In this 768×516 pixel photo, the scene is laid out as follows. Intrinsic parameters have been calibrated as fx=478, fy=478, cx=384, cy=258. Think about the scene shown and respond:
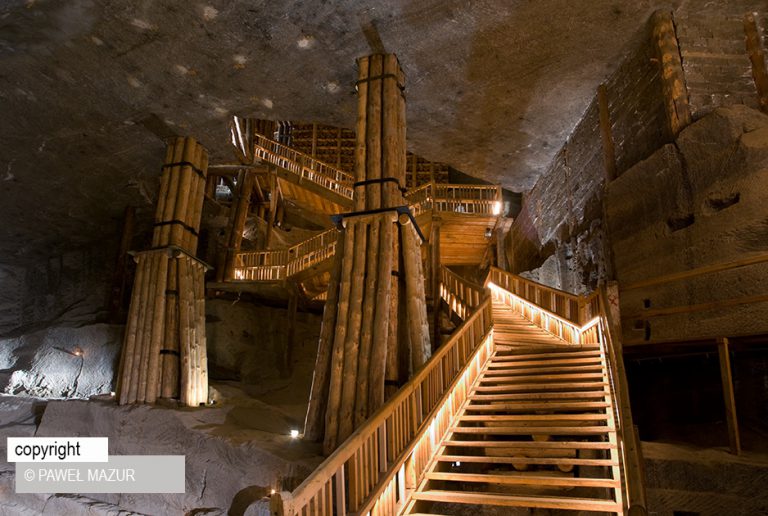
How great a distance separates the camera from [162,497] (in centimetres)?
747

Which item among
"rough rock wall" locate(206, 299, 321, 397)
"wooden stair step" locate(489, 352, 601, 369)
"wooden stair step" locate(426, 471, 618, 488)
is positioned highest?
"rough rock wall" locate(206, 299, 321, 397)

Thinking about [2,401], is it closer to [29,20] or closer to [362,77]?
[29,20]

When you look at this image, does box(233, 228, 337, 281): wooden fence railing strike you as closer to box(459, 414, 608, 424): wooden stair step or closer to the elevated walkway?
the elevated walkway

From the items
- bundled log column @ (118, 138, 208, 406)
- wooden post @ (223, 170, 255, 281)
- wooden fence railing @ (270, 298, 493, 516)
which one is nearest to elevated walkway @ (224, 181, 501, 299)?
wooden post @ (223, 170, 255, 281)

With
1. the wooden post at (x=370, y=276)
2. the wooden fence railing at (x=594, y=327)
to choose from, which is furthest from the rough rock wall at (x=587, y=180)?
the wooden post at (x=370, y=276)

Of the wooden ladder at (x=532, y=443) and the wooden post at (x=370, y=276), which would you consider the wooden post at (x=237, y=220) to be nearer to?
the wooden post at (x=370, y=276)

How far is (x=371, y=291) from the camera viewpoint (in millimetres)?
7039

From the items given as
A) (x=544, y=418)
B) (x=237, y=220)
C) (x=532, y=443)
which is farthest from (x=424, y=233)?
(x=532, y=443)

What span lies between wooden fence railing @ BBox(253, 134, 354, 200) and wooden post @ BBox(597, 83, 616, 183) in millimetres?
9959

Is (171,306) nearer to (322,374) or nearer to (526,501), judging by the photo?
(322,374)

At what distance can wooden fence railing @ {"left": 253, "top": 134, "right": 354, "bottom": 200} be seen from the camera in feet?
60.1

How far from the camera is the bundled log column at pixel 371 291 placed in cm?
641

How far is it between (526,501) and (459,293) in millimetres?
8578

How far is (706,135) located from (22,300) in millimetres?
21259
